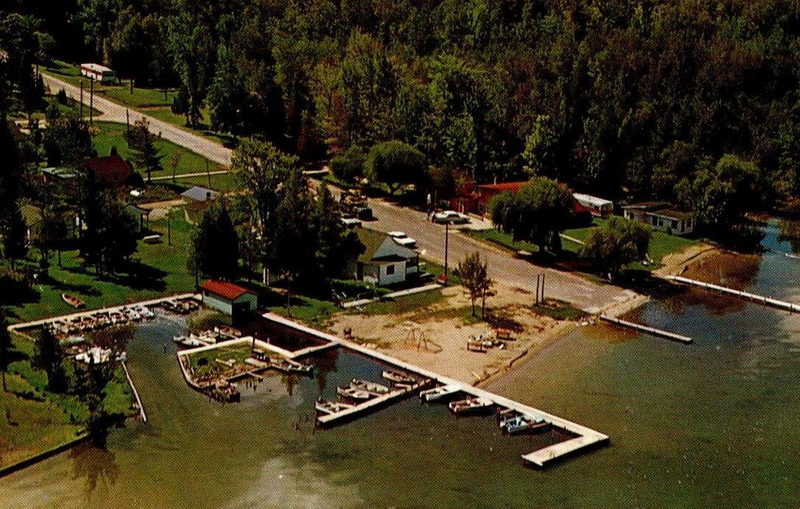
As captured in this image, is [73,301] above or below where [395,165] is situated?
below

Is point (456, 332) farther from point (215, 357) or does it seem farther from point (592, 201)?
point (592, 201)

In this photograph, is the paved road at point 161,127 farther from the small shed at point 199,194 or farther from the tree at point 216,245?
the tree at point 216,245

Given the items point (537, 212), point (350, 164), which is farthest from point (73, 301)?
point (350, 164)

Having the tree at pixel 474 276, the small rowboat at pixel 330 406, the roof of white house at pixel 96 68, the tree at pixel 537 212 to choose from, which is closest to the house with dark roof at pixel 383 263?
the tree at pixel 474 276

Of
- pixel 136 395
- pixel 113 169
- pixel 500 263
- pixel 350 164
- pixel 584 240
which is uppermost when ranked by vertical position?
pixel 350 164

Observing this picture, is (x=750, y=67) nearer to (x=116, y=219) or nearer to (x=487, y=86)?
(x=487, y=86)

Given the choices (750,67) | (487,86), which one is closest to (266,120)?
(487,86)

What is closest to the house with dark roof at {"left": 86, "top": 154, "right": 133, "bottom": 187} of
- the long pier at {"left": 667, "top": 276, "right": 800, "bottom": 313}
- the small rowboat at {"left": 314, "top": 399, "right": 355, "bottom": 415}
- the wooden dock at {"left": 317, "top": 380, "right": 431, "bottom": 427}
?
the small rowboat at {"left": 314, "top": 399, "right": 355, "bottom": 415}

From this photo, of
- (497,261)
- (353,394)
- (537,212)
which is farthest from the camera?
(497,261)
